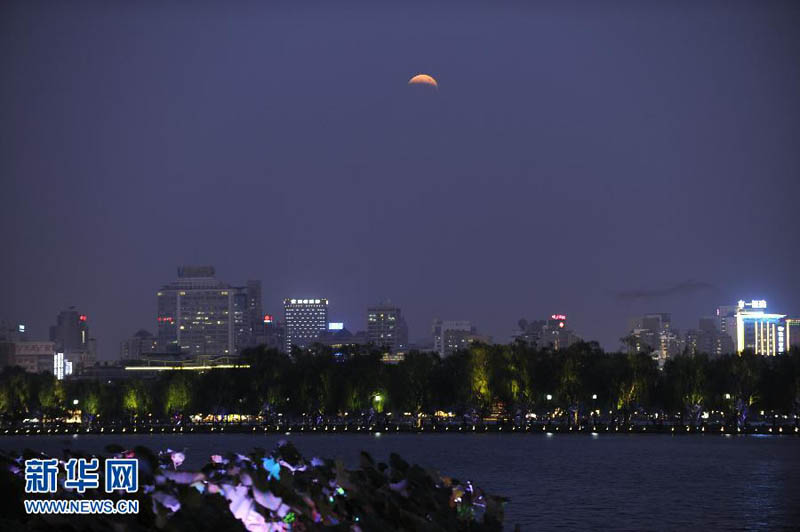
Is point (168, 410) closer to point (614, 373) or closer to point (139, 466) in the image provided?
point (614, 373)

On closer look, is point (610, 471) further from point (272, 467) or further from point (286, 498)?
point (286, 498)

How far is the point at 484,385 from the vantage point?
127m

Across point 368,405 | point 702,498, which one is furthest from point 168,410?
point 702,498

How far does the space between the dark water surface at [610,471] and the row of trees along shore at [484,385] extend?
5363mm

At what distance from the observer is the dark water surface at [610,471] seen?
172ft

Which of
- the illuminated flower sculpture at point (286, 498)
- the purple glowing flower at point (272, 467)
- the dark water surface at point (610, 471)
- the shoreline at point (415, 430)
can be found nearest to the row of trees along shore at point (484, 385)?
the shoreline at point (415, 430)

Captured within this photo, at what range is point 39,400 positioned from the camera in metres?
162

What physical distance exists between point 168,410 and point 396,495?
435 ft

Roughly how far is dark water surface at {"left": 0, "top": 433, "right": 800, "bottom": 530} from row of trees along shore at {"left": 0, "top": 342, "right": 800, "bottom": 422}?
211 inches

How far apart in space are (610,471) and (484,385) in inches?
2007

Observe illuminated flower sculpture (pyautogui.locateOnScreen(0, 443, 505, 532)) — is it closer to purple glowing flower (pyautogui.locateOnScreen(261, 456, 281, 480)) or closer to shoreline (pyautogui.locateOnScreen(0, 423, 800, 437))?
purple glowing flower (pyautogui.locateOnScreen(261, 456, 281, 480))

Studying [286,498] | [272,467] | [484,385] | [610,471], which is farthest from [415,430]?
[286,498]

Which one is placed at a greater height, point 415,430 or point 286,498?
point 286,498

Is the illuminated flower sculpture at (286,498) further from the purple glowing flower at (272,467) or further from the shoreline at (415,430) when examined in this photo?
the shoreline at (415,430)
